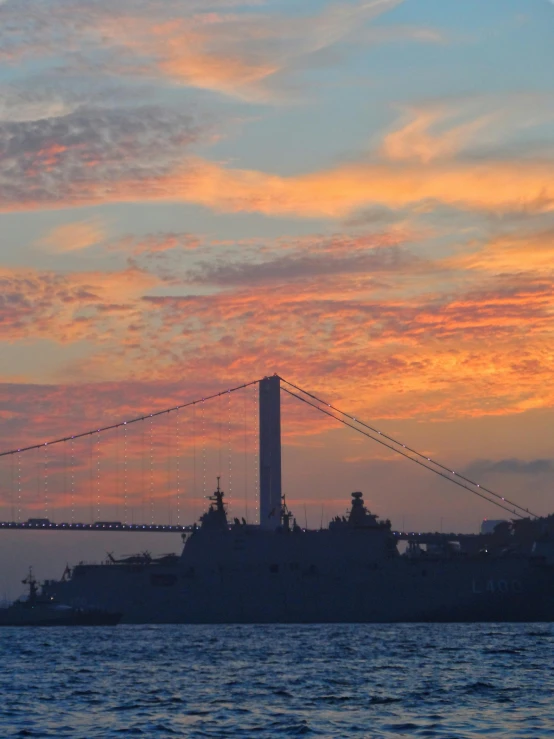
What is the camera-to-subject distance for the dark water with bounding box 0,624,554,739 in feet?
102

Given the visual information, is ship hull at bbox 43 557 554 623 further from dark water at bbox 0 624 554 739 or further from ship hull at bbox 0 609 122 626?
dark water at bbox 0 624 554 739

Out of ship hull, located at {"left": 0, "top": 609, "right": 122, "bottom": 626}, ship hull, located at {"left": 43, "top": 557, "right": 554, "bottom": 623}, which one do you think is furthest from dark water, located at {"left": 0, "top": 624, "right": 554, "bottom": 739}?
ship hull, located at {"left": 0, "top": 609, "right": 122, "bottom": 626}

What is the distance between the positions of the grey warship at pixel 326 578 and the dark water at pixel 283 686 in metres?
10.9

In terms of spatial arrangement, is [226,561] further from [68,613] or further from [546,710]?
[546,710]

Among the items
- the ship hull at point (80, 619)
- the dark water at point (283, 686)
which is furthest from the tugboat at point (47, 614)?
the dark water at point (283, 686)

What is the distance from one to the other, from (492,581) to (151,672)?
37688 mm

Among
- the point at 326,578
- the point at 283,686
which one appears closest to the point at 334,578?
the point at 326,578

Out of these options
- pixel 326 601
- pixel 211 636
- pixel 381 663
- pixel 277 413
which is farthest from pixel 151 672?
pixel 277 413

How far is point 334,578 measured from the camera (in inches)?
3135

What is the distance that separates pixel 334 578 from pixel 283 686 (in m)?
39.6

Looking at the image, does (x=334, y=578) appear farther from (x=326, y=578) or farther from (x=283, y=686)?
(x=283, y=686)

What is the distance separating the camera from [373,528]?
80.9m

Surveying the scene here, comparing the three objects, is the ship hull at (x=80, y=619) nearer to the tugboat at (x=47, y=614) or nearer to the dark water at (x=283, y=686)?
the tugboat at (x=47, y=614)

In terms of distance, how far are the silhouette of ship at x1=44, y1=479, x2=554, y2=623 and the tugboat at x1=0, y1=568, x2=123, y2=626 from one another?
2424mm
